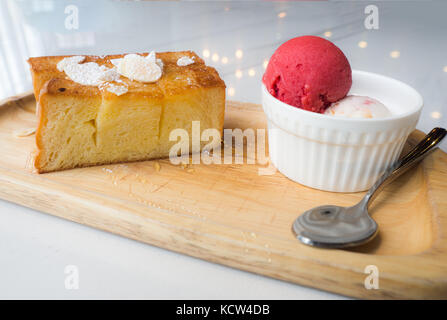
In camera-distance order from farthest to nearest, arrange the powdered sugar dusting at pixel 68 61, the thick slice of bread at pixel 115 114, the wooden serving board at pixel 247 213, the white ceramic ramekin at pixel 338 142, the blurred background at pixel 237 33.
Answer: the blurred background at pixel 237 33 < the powdered sugar dusting at pixel 68 61 < the thick slice of bread at pixel 115 114 < the white ceramic ramekin at pixel 338 142 < the wooden serving board at pixel 247 213

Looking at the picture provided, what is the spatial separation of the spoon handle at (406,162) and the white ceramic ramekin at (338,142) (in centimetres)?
4

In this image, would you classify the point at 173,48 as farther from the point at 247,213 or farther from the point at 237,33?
the point at 247,213

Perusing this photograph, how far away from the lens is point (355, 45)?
3236mm

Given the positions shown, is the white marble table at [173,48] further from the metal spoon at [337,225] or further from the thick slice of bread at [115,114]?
the thick slice of bread at [115,114]

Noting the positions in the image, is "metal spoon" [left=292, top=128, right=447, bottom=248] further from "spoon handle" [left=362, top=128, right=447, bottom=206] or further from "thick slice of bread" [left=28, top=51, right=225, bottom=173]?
"thick slice of bread" [left=28, top=51, right=225, bottom=173]

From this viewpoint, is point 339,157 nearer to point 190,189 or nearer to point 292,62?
point 292,62

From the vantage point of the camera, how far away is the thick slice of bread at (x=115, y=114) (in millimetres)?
1537

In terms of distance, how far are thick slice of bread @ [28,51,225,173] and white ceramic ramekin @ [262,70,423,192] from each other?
1.04 feet

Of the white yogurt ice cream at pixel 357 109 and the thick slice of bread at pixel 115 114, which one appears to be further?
the thick slice of bread at pixel 115 114

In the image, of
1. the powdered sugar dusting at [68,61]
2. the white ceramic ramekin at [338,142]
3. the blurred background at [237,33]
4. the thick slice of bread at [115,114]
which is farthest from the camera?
the blurred background at [237,33]

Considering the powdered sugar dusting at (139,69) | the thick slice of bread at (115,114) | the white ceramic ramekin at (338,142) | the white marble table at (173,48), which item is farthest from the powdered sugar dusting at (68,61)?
the white ceramic ramekin at (338,142)

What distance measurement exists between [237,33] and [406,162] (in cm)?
239

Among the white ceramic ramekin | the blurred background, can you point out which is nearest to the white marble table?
the blurred background

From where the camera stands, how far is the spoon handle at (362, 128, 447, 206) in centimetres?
142
